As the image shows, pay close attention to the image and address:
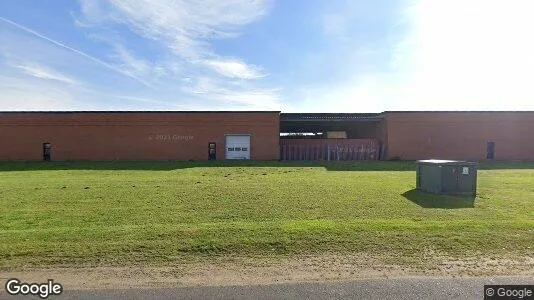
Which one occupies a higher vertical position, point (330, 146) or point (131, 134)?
point (131, 134)

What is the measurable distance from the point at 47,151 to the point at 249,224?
28.2m

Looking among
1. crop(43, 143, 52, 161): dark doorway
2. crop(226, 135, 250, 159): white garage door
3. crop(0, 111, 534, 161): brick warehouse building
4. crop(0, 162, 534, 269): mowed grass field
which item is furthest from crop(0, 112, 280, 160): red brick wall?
crop(0, 162, 534, 269): mowed grass field

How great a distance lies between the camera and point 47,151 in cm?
2842

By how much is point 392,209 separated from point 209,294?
5.92 metres

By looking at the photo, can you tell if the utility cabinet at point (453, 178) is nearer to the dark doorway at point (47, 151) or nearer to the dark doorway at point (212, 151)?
the dark doorway at point (212, 151)

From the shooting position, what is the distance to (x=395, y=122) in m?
29.4

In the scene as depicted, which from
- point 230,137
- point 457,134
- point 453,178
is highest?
point 457,134

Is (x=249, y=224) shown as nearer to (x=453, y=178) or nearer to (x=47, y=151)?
(x=453, y=178)

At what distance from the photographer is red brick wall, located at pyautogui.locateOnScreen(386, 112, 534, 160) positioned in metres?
29.2

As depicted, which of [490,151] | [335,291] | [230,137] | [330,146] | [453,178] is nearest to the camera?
[335,291]

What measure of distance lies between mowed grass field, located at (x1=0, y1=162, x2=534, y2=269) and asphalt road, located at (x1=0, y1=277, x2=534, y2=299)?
921 mm

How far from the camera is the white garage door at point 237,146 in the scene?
1134 inches

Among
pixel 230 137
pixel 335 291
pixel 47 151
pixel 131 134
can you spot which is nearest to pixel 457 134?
pixel 230 137

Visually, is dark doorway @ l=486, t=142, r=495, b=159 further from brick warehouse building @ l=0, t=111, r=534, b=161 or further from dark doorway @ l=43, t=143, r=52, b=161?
dark doorway @ l=43, t=143, r=52, b=161
